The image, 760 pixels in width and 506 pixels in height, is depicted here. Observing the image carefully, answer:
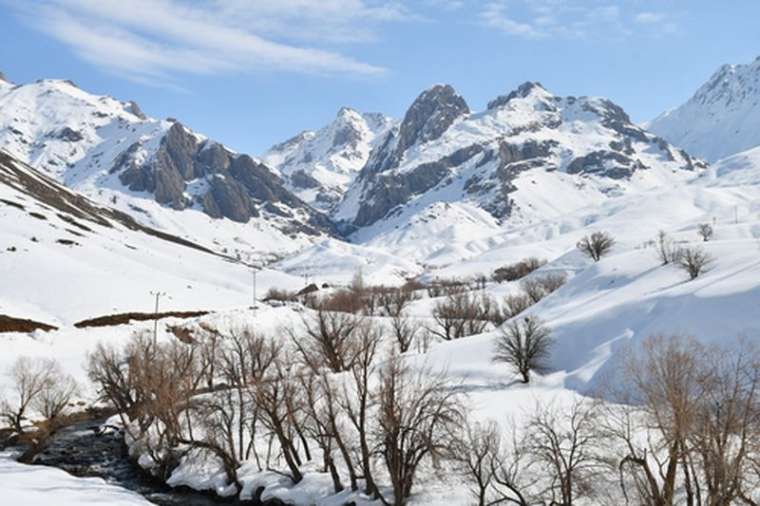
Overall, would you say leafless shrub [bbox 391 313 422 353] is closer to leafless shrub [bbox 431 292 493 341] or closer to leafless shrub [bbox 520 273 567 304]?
leafless shrub [bbox 431 292 493 341]

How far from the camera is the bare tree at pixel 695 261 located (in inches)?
3177

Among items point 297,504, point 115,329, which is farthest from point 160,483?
point 115,329

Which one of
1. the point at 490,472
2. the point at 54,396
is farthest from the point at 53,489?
the point at 54,396

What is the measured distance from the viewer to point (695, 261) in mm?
82688

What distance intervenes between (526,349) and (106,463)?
4101cm

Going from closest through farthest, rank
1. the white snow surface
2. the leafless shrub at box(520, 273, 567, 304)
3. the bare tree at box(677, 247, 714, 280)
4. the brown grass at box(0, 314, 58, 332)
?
the white snow surface → the brown grass at box(0, 314, 58, 332) → the bare tree at box(677, 247, 714, 280) → the leafless shrub at box(520, 273, 567, 304)

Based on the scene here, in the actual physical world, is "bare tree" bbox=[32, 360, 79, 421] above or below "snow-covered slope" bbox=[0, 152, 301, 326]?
below

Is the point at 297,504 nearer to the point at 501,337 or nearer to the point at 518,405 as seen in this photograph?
the point at 518,405

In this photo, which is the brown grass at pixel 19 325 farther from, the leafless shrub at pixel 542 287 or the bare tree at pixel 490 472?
the leafless shrub at pixel 542 287

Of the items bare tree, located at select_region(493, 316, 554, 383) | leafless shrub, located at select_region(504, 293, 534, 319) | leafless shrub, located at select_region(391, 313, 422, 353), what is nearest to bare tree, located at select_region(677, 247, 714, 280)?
bare tree, located at select_region(493, 316, 554, 383)

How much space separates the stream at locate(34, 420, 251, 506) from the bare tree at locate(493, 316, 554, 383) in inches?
1291

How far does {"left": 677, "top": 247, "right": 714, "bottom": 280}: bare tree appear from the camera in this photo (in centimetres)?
8069

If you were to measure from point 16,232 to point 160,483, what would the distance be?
110827mm

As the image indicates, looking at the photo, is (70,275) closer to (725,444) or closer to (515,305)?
(515,305)
